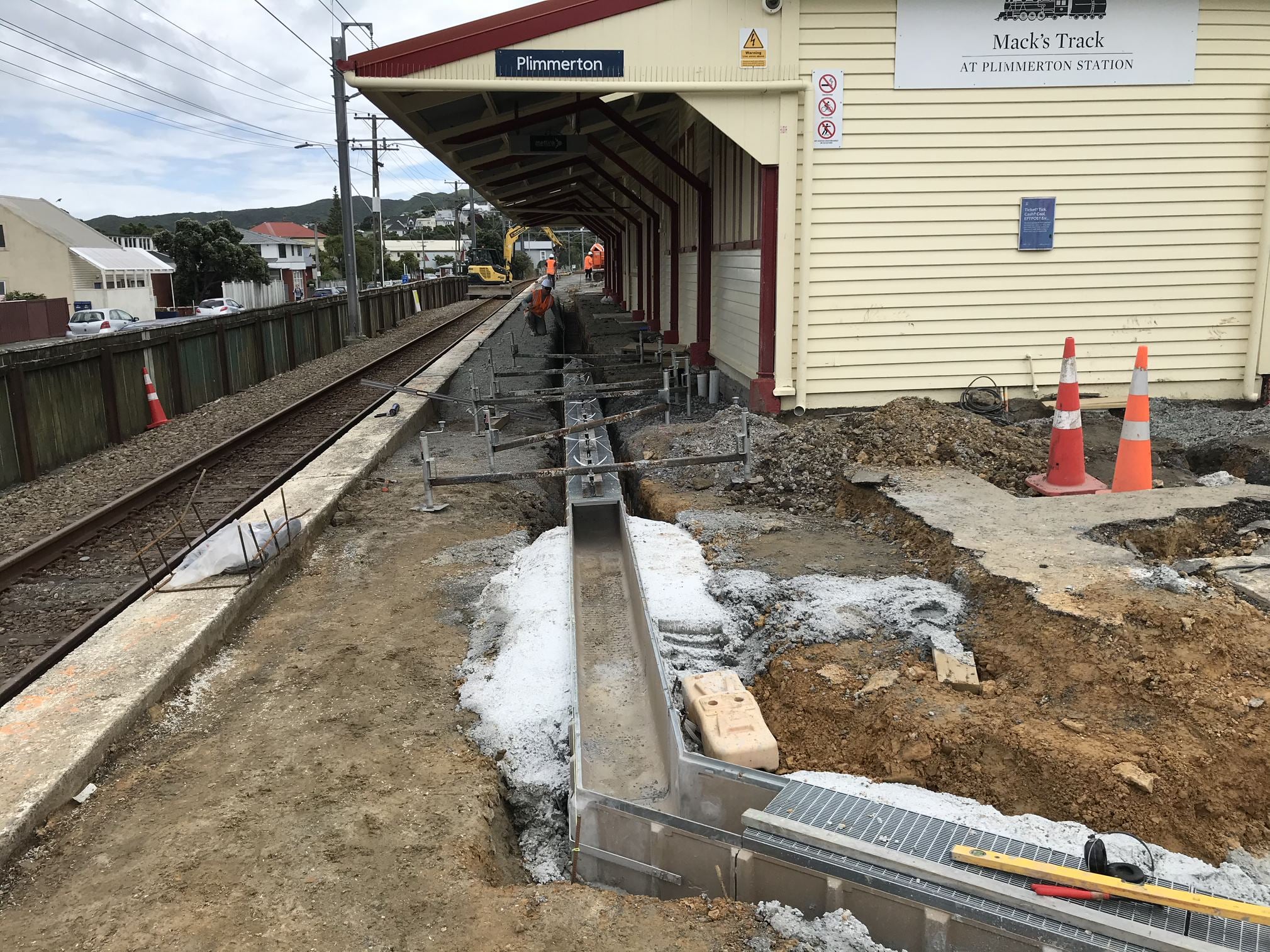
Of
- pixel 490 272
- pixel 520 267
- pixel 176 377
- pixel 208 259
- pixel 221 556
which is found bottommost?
pixel 221 556

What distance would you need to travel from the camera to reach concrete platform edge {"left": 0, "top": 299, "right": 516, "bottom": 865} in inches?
142

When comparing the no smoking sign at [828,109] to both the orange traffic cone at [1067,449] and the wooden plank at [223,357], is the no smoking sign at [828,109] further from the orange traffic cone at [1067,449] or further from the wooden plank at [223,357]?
the wooden plank at [223,357]

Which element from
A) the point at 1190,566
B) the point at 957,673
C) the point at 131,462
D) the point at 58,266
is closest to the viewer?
the point at 957,673

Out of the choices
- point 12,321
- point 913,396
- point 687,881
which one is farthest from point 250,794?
point 12,321

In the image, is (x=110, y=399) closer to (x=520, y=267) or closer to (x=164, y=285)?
(x=164, y=285)

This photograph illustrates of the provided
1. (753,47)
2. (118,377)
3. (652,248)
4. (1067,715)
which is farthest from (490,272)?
(1067,715)

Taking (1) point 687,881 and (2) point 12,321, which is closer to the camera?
(1) point 687,881

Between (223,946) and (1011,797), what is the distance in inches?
112

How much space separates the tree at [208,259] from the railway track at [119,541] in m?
52.9

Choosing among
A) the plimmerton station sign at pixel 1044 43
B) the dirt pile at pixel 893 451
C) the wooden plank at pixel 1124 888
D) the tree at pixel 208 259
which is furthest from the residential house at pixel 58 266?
the wooden plank at pixel 1124 888

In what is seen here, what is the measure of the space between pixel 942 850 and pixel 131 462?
35.0 ft

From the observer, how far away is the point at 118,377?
12117 mm

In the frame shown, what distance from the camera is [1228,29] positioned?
28.7 ft

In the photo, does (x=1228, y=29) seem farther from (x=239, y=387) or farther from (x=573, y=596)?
(x=239, y=387)
